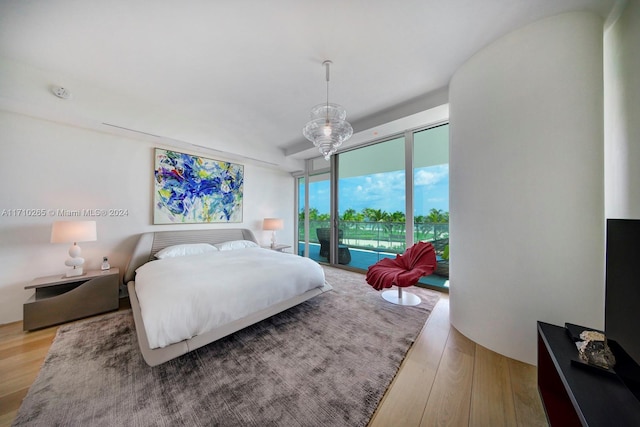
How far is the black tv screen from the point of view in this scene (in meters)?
0.91

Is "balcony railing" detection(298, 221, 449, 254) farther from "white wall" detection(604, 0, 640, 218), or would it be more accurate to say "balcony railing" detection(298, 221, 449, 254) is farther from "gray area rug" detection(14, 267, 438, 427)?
"white wall" detection(604, 0, 640, 218)

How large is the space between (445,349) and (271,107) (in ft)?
11.8

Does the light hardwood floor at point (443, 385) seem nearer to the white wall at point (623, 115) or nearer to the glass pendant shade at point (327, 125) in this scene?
the white wall at point (623, 115)

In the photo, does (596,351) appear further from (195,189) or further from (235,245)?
(195,189)

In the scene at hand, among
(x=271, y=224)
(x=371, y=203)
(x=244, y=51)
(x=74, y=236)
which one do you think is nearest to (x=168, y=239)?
(x=74, y=236)

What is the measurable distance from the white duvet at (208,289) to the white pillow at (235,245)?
0.87m

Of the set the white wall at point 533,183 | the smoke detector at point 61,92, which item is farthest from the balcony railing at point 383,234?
the smoke detector at point 61,92

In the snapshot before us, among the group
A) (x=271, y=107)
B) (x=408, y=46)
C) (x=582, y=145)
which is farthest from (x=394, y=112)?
(x=582, y=145)

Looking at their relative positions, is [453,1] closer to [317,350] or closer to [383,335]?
[383,335]

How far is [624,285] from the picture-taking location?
3.23 ft

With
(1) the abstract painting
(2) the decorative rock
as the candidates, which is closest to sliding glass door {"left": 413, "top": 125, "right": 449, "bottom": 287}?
(2) the decorative rock

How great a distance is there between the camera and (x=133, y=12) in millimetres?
1674

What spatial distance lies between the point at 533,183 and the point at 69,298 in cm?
475

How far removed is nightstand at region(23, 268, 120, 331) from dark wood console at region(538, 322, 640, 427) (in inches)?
160
